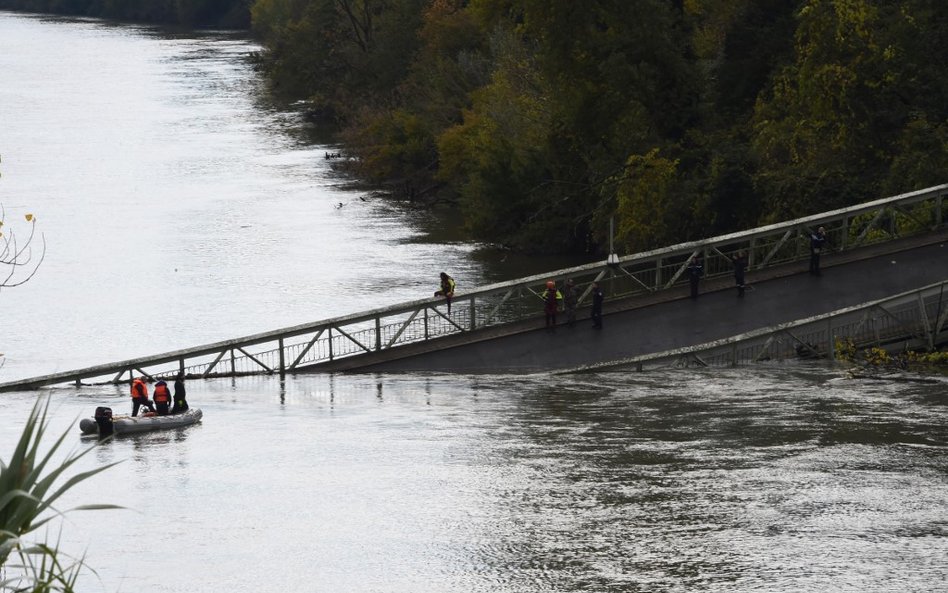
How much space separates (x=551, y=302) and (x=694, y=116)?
71.5 feet

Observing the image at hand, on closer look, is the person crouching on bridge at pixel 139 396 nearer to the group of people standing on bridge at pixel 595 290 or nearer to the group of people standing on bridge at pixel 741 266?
the group of people standing on bridge at pixel 595 290

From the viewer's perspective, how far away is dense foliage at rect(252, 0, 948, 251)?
144ft

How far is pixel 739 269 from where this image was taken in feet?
100

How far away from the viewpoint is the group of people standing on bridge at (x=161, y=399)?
25266mm

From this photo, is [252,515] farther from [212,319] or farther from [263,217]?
[263,217]

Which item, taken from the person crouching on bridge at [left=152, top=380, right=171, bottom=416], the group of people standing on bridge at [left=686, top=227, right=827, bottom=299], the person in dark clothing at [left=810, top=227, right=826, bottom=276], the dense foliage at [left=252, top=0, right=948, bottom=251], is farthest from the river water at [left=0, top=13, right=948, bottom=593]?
the dense foliage at [left=252, top=0, right=948, bottom=251]

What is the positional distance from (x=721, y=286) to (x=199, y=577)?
17675 mm

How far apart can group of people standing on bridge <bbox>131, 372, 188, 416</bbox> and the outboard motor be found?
3.76 feet

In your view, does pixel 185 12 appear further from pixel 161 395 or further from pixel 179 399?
pixel 161 395

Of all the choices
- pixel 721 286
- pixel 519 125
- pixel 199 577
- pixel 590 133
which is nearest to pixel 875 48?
pixel 590 133

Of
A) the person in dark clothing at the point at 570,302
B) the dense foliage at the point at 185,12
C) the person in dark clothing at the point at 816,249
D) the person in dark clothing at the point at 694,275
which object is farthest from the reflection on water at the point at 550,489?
the dense foliage at the point at 185,12

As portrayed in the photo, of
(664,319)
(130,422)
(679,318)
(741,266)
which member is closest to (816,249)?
(741,266)

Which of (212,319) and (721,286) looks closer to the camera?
(721,286)

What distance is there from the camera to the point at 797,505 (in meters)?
17.9
